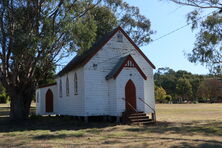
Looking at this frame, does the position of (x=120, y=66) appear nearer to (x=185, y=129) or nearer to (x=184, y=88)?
(x=185, y=129)

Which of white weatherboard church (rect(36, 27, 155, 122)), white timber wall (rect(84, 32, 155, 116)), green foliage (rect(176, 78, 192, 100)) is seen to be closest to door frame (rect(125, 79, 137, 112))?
white weatherboard church (rect(36, 27, 155, 122))

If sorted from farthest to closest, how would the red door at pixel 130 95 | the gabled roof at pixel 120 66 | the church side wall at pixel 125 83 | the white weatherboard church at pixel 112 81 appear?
the red door at pixel 130 95 → the white weatherboard church at pixel 112 81 → the gabled roof at pixel 120 66 → the church side wall at pixel 125 83

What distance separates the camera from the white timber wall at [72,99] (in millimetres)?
22031

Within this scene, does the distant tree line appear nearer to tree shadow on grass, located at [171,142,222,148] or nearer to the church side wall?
the church side wall

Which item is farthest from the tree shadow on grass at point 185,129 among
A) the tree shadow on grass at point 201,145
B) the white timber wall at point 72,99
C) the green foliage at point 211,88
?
the green foliage at point 211,88

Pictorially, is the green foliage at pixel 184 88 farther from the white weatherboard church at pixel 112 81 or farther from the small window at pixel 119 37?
the small window at pixel 119 37

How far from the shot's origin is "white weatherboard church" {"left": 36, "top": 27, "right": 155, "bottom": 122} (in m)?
21.4

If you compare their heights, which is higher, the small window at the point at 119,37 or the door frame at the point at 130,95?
the small window at the point at 119,37

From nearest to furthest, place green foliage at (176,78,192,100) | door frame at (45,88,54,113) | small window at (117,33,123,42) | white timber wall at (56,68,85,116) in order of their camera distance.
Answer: white timber wall at (56,68,85,116) < small window at (117,33,123,42) < door frame at (45,88,54,113) < green foliage at (176,78,192,100)

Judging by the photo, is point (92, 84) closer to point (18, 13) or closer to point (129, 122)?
point (129, 122)

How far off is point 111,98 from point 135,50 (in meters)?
5.39

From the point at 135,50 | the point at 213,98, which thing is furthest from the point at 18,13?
the point at 213,98

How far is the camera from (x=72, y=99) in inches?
961

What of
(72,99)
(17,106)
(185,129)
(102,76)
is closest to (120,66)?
(102,76)
